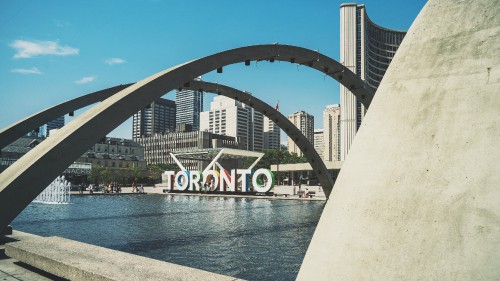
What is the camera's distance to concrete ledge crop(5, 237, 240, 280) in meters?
5.37

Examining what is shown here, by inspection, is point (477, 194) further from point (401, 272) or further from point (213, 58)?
point (213, 58)

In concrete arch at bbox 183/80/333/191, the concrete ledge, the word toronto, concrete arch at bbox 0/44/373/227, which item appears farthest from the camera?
the word toronto

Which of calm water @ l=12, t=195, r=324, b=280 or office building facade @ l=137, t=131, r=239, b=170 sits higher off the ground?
office building facade @ l=137, t=131, r=239, b=170

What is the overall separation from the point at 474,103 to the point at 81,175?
105 m

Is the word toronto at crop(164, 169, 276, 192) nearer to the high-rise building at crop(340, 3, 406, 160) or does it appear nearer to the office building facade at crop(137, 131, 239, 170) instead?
the high-rise building at crop(340, 3, 406, 160)

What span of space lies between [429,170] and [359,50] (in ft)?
460

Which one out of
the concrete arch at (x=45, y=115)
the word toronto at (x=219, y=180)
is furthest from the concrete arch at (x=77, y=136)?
the word toronto at (x=219, y=180)

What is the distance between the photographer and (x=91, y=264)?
6051 mm

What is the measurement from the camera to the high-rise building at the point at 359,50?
444 ft

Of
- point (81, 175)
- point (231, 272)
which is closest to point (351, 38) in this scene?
point (81, 175)

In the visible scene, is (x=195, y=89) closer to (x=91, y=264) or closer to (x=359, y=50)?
(x=91, y=264)

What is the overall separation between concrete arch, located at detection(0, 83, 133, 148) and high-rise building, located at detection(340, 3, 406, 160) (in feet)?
379

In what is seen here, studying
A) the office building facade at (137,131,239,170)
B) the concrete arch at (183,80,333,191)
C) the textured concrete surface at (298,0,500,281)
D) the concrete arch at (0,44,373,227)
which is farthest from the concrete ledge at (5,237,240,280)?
the office building facade at (137,131,239,170)

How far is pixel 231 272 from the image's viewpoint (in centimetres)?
942
